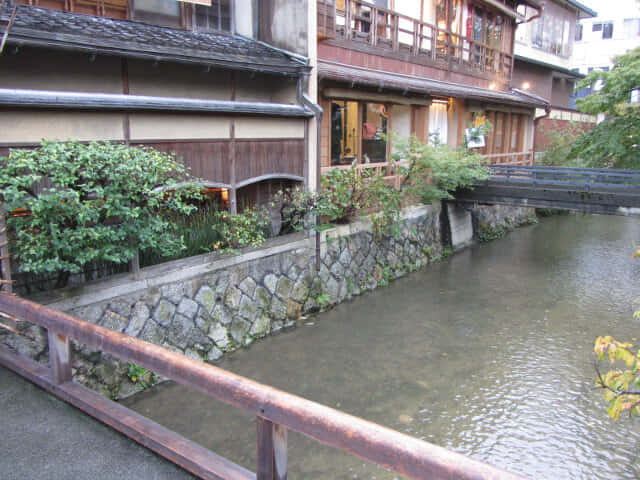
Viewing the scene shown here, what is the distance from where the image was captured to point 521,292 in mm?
11859

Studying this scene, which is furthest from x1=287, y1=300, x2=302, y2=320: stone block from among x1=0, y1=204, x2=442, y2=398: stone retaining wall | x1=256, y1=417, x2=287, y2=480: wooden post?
x1=256, y1=417, x2=287, y2=480: wooden post

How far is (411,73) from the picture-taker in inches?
599

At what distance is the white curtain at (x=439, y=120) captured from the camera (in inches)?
657

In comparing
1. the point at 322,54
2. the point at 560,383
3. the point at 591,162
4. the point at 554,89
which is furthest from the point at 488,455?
the point at 554,89

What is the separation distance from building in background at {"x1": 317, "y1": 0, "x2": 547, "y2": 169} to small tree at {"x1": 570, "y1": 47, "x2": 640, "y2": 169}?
11.5 feet

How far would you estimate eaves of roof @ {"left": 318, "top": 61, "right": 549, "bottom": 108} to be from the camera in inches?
431

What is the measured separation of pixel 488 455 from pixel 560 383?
8.06ft

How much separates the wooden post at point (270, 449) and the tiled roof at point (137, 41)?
5.57 metres

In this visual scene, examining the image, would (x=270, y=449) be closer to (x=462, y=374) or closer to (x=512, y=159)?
(x=462, y=374)

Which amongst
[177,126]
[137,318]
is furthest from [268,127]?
[137,318]

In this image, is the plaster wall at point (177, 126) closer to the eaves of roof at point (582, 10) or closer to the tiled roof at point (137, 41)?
the tiled roof at point (137, 41)

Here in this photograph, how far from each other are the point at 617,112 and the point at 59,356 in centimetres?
1574

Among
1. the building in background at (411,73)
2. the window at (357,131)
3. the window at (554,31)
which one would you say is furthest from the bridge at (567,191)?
the window at (554,31)

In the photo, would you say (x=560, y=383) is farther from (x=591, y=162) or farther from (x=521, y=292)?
(x=591, y=162)
